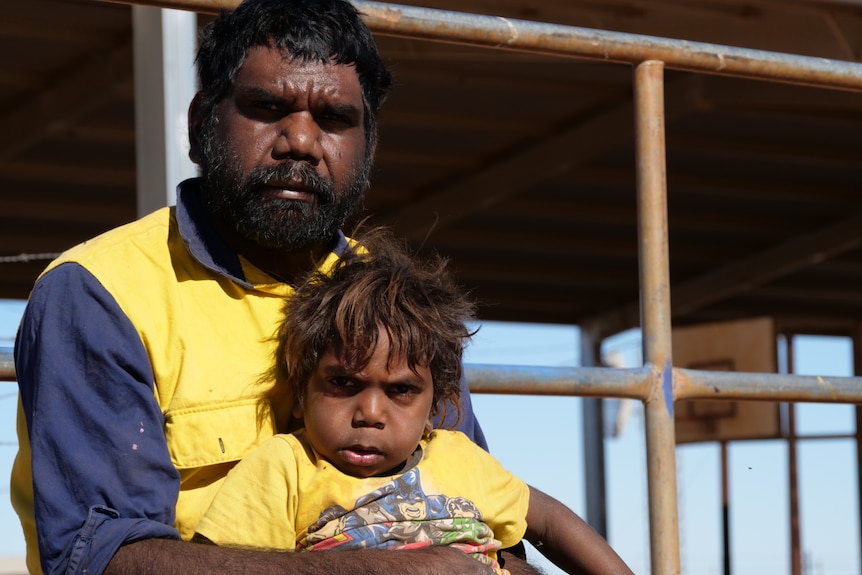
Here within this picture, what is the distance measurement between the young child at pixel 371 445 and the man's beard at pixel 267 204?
73mm

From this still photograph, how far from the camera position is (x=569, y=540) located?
199 centimetres

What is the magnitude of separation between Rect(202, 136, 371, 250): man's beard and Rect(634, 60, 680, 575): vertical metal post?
538 mm

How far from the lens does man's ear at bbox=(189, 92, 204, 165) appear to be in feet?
6.42

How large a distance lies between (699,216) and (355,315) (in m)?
9.26

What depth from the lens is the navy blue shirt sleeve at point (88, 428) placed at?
155 cm

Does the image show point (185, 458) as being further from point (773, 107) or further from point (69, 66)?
point (773, 107)

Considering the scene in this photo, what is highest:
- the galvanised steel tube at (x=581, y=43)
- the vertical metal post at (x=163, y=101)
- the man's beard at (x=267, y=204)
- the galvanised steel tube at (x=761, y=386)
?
the vertical metal post at (x=163, y=101)

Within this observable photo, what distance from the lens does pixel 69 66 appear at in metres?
7.52

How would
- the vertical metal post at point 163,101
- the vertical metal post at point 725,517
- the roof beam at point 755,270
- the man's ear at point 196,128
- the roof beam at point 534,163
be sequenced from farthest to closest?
1. the roof beam at point 755,270
2. the roof beam at point 534,163
3. the vertical metal post at point 725,517
4. the vertical metal post at point 163,101
5. the man's ear at point 196,128

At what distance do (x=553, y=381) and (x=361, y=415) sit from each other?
37 cm

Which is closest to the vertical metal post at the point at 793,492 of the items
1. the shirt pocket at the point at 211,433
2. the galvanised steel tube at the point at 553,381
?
the galvanised steel tube at the point at 553,381

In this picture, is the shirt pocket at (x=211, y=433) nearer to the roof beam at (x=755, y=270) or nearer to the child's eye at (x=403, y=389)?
the child's eye at (x=403, y=389)

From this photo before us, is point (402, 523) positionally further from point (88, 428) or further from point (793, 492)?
point (793, 492)

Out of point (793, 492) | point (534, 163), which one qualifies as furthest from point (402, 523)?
point (793, 492)
